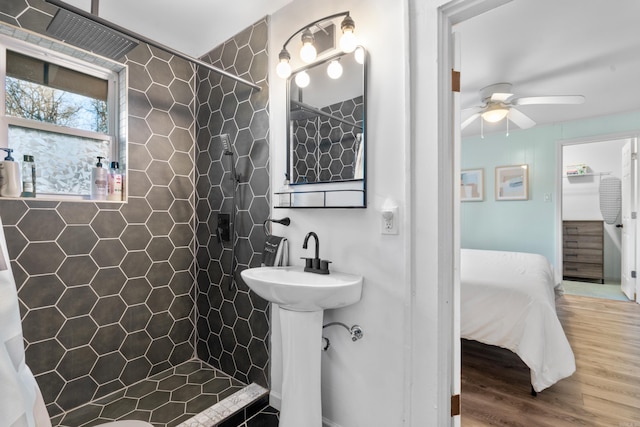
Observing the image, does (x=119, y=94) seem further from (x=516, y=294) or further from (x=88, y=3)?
(x=516, y=294)

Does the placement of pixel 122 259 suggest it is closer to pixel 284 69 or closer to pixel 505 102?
pixel 284 69

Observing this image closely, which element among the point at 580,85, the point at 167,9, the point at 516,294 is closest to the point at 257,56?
the point at 167,9

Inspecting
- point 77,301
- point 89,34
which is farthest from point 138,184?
point 89,34

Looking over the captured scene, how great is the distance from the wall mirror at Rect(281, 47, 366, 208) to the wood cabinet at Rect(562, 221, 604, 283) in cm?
578

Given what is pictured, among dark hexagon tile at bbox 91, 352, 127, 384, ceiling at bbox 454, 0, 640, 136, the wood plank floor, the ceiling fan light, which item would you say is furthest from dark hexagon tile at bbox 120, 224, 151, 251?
the ceiling fan light

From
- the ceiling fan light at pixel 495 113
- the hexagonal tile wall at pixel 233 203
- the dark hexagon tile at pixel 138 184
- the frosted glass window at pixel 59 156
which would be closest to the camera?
the frosted glass window at pixel 59 156

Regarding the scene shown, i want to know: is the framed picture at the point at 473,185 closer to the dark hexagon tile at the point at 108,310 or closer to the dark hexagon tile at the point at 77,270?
the dark hexagon tile at the point at 108,310

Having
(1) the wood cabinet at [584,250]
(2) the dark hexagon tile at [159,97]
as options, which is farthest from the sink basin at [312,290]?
(1) the wood cabinet at [584,250]

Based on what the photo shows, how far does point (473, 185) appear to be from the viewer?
508 centimetres

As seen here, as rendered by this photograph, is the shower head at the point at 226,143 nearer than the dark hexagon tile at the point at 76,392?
No

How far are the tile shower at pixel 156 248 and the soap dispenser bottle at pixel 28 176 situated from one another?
81 millimetres

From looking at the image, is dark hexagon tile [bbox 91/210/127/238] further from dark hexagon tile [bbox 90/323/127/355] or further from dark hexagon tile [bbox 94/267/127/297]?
dark hexagon tile [bbox 90/323/127/355]

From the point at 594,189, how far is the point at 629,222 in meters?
1.85

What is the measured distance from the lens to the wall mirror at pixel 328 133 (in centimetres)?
157
